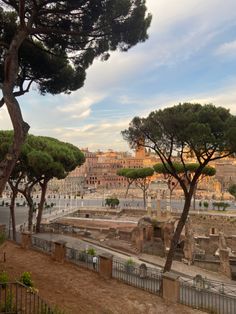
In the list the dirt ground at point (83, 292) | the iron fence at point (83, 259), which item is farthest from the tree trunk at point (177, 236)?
the iron fence at point (83, 259)

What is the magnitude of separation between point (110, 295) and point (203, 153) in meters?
5.89

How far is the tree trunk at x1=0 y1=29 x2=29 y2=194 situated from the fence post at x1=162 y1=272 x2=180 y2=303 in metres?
5.12

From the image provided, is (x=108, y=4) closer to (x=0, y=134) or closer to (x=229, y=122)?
(x=229, y=122)

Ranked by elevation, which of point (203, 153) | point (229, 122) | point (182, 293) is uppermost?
point (229, 122)

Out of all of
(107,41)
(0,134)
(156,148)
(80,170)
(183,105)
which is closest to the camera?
(107,41)

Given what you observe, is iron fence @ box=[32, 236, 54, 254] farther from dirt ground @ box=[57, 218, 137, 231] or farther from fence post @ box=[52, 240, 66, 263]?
dirt ground @ box=[57, 218, 137, 231]

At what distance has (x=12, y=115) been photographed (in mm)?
8164

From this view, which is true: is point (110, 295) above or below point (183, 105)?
below

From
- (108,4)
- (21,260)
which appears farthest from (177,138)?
(21,260)

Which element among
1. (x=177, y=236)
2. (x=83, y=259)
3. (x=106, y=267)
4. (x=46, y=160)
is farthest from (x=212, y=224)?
(x=106, y=267)

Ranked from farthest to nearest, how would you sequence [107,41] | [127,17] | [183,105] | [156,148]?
[156,148], [183,105], [107,41], [127,17]

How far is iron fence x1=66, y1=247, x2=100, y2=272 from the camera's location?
Result: 11.8m

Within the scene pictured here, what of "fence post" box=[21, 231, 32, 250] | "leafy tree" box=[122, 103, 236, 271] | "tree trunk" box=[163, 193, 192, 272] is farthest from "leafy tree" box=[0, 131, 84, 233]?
"tree trunk" box=[163, 193, 192, 272]

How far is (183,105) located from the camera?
1181 cm
